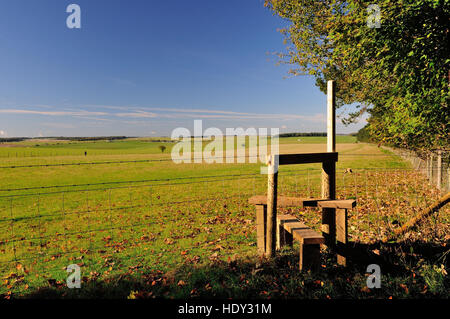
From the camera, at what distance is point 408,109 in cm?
695

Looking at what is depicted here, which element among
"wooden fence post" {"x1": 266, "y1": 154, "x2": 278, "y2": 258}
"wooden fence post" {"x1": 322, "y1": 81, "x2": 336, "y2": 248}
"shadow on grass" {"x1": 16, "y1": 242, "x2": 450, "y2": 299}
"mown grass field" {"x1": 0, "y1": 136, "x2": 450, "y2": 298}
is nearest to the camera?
"shadow on grass" {"x1": 16, "y1": 242, "x2": 450, "y2": 299}

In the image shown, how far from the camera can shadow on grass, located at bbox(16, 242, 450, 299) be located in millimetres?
3877

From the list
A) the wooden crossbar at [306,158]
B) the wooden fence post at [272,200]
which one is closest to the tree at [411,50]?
the wooden crossbar at [306,158]

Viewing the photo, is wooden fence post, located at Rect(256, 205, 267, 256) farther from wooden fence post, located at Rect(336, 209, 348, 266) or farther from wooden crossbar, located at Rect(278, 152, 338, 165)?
wooden fence post, located at Rect(336, 209, 348, 266)

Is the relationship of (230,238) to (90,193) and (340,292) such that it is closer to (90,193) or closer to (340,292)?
(340,292)

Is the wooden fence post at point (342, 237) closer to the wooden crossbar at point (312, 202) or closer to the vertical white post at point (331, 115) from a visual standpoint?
the wooden crossbar at point (312, 202)

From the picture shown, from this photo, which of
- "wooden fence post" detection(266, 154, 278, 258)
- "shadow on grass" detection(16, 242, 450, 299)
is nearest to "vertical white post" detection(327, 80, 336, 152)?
"wooden fence post" detection(266, 154, 278, 258)

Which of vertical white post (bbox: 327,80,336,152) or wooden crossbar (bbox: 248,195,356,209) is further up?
vertical white post (bbox: 327,80,336,152)

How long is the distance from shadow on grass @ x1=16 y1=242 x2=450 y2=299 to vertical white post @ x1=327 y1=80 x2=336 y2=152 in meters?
2.20

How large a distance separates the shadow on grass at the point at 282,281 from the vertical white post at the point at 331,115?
220 centimetres

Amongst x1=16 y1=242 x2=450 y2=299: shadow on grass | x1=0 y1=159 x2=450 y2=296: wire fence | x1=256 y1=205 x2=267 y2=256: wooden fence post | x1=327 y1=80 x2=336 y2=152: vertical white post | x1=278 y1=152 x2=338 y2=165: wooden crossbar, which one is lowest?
x1=0 y1=159 x2=450 y2=296: wire fence

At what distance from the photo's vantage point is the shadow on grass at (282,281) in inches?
153
